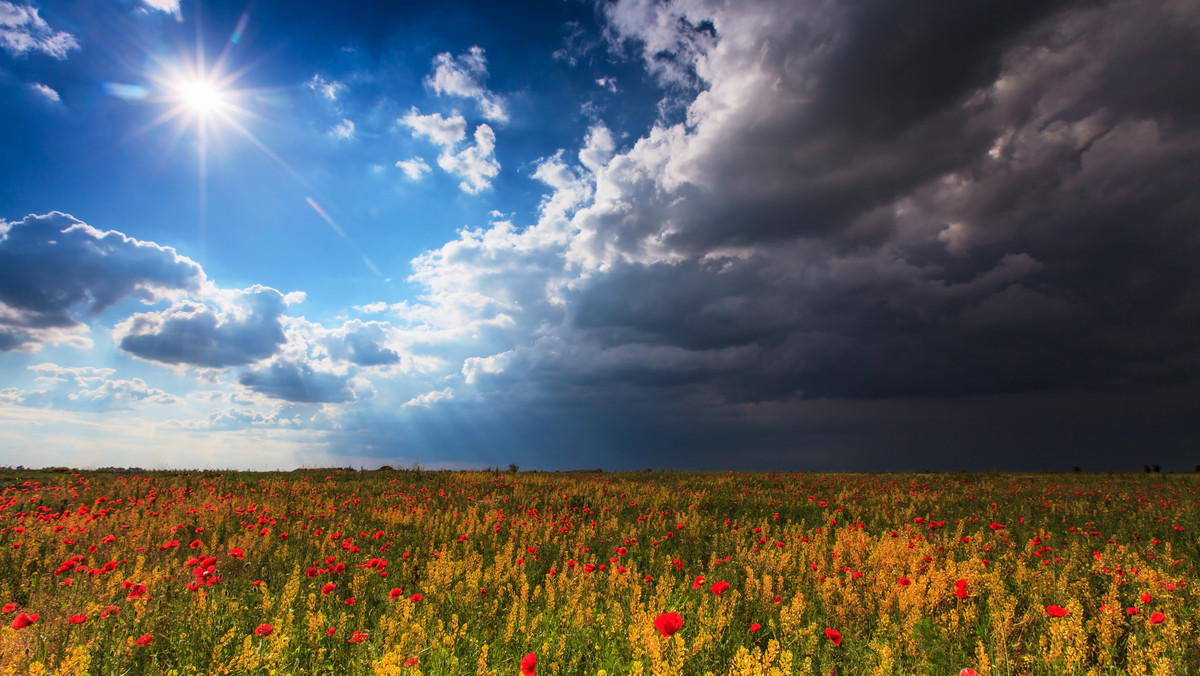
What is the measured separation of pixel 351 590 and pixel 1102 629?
6999mm

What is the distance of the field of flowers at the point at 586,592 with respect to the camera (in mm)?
3990

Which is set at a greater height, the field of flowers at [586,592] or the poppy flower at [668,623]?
the poppy flower at [668,623]

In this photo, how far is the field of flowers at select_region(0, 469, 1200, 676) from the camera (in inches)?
157

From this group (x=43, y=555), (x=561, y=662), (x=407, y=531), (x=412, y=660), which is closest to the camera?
(x=412, y=660)

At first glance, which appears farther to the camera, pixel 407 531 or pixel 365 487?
pixel 365 487

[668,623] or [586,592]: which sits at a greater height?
[668,623]

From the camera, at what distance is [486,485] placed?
51.0 feet

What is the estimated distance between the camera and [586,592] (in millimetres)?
5230

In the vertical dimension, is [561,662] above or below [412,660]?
below

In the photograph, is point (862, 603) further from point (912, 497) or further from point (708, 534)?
point (912, 497)

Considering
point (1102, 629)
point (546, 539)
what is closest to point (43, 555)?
point (546, 539)

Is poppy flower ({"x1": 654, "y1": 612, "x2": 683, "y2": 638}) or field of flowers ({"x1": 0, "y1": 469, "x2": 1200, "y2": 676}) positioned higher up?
poppy flower ({"x1": 654, "y1": 612, "x2": 683, "y2": 638})

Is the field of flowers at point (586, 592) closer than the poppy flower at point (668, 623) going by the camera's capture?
No

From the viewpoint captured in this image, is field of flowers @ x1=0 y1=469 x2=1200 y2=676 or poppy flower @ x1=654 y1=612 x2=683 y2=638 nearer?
poppy flower @ x1=654 y1=612 x2=683 y2=638
